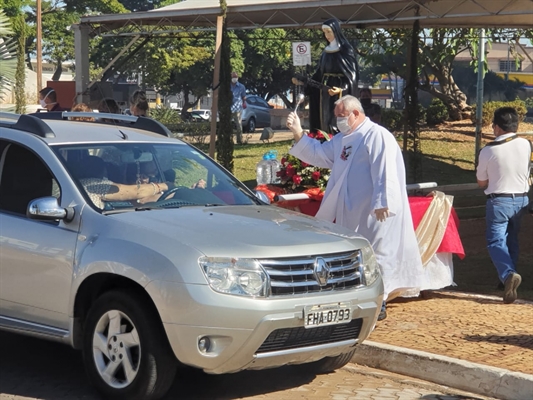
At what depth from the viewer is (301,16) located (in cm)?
1764

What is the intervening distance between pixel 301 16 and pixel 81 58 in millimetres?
5686

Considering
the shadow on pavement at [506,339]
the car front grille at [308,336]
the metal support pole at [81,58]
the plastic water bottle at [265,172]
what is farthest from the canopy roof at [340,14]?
the car front grille at [308,336]

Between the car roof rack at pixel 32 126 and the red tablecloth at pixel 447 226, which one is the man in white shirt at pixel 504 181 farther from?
the car roof rack at pixel 32 126

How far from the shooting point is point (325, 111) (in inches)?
439

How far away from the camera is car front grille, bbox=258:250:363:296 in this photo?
5.86 meters

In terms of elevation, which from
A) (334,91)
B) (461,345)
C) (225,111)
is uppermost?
(334,91)

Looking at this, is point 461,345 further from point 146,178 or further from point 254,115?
point 254,115

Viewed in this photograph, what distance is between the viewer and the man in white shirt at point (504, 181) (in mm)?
9391

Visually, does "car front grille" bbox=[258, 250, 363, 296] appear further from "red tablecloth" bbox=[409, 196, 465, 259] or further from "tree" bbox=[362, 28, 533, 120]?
"tree" bbox=[362, 28, 533, 120]

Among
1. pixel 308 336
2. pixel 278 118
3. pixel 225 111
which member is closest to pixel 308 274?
pixel 308 336

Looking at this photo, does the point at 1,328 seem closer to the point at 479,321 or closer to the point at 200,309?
the point at 200,309

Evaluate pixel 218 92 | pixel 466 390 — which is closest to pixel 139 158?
pixel 466 390

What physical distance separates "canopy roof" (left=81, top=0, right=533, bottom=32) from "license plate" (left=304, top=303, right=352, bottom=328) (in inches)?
379

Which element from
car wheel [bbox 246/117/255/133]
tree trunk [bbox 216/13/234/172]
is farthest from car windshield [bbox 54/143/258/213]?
car wheel [bbox 246/117/255/133]
